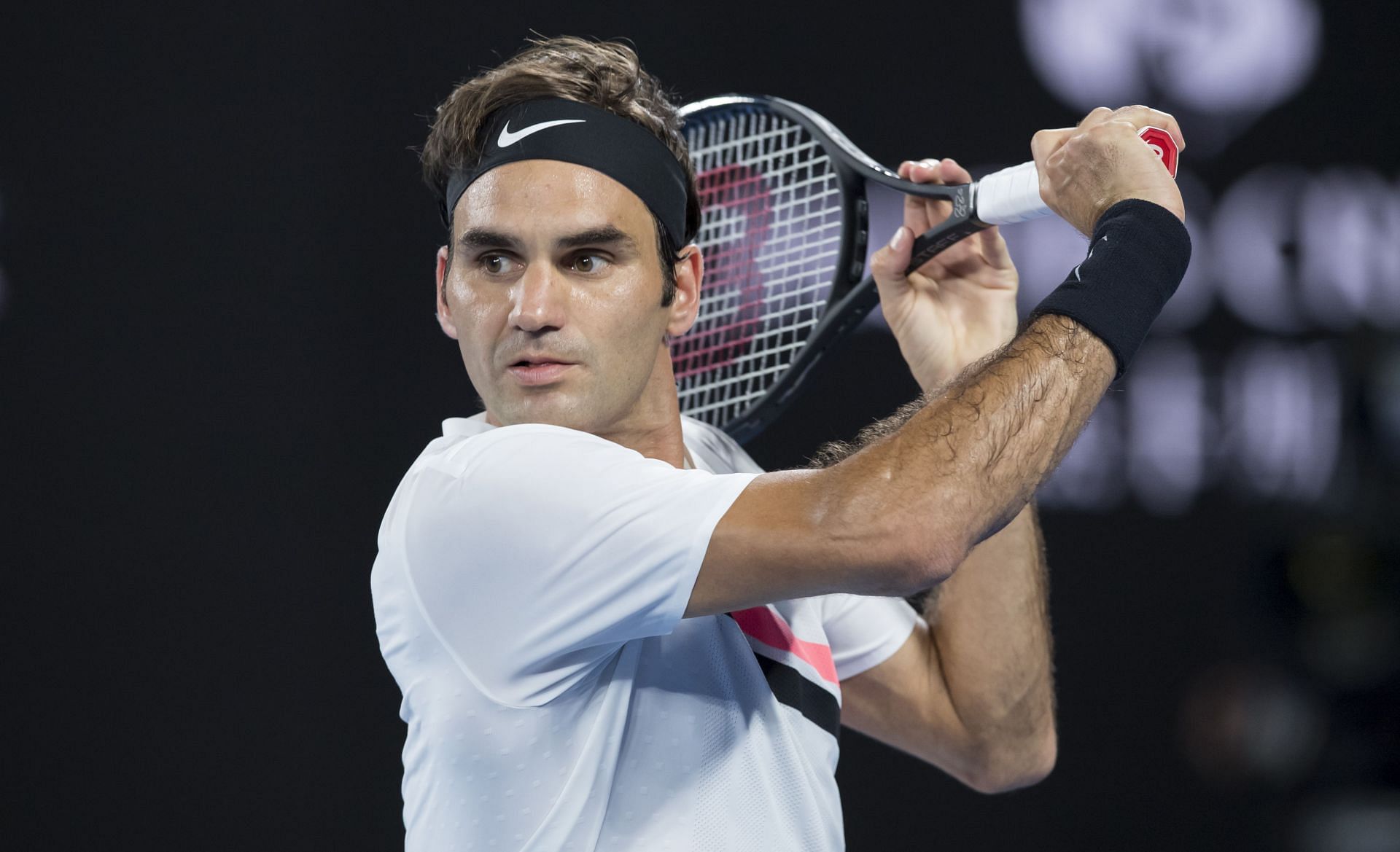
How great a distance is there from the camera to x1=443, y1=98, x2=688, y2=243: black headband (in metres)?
1.79

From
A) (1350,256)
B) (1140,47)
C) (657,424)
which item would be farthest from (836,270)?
(1350,256)

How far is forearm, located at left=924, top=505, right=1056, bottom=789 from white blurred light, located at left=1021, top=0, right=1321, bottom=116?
195 cm

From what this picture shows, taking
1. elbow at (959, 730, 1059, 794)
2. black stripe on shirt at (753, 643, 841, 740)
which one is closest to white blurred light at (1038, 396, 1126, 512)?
elbow at (959, 730, 1059, 794)

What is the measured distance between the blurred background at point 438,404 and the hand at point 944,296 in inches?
57.4

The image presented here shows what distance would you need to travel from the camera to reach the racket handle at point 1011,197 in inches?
72.6

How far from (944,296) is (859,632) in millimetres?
540

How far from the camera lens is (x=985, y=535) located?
1.46 metres

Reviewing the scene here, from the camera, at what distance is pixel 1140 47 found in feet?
12.6

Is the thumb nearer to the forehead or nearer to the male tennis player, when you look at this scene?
the male tennis player

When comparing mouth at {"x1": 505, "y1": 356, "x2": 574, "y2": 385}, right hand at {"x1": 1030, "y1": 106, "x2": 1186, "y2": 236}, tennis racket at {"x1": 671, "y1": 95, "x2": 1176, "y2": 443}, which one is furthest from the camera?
tennis racket at {"x1": 671, "y1": 95, "x2": 1176, "y2": 443}

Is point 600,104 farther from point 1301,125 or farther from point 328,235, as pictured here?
point 1301,125

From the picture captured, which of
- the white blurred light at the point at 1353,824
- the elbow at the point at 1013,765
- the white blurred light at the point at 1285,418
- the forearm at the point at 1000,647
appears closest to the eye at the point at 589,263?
the forearm at the point at 1000,647

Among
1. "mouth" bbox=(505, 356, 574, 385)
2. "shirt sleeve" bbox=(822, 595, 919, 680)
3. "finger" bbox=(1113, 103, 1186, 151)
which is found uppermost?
"finger" bbox=(1113, 103, 1186, 151)

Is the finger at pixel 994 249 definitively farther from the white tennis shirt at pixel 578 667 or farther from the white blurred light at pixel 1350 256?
the white blurred light at pixel 1350 256
